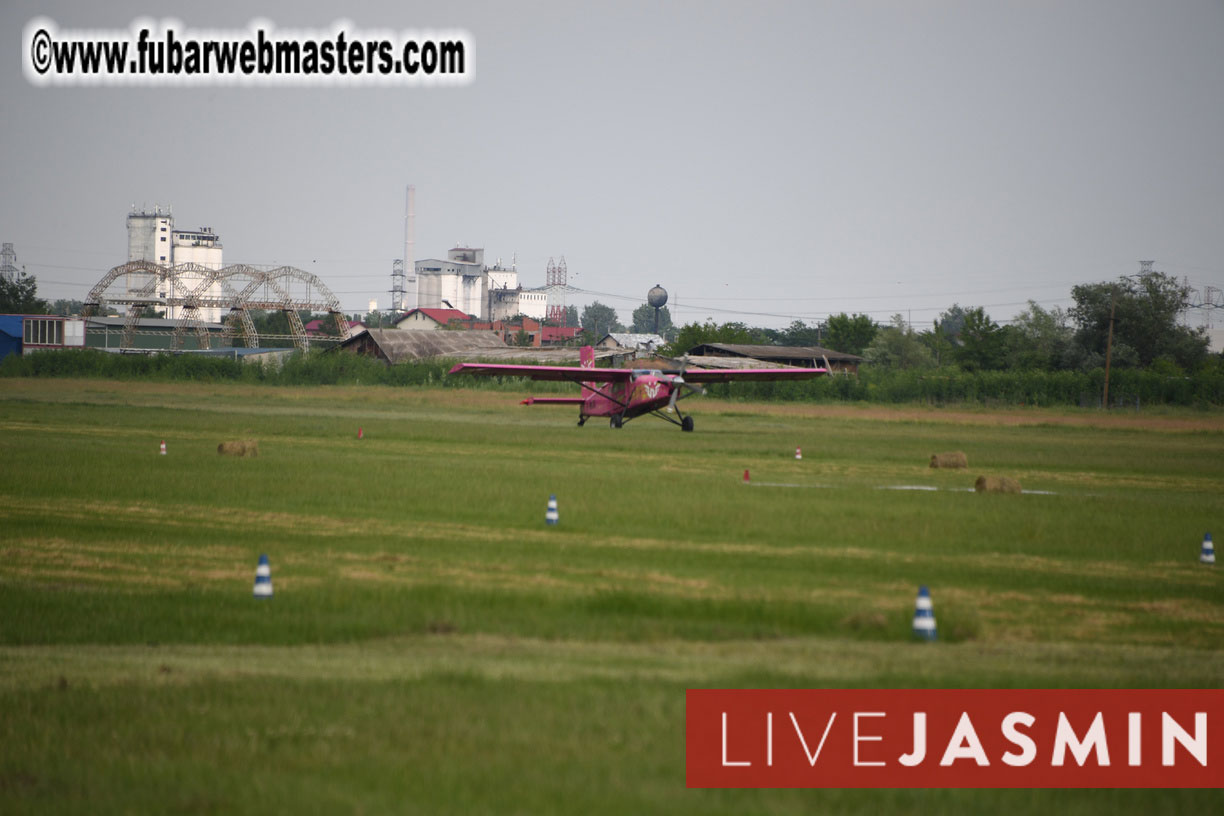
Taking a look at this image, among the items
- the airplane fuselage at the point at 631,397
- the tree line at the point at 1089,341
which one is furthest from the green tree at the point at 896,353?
the airplane fuselage at the point at 631,397

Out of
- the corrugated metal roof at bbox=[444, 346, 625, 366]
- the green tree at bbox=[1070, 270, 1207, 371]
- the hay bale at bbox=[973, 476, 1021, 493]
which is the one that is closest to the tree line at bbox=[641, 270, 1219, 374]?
the green tree at bbox=[1070, 270, 1207, 371]

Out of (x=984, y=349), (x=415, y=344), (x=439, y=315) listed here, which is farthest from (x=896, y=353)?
(x=439, y=315)

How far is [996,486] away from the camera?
2556cm

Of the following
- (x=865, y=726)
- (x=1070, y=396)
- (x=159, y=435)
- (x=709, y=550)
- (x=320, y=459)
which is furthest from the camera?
(x=1070, y=396)

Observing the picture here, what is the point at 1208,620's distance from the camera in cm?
1280

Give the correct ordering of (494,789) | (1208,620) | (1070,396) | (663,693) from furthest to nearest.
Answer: (1070,396) → (1208,620) → (663,693) → (494,789)

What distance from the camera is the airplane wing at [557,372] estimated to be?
149ft

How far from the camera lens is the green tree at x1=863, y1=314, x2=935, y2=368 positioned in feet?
375

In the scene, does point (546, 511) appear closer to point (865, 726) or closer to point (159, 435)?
point (865, 726)

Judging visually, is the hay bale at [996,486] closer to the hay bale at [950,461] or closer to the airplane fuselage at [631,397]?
the hay bale at [950,461]

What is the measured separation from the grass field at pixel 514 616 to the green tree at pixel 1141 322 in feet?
204

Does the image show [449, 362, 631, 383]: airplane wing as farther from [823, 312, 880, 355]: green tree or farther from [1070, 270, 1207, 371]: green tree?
[823, 312, 880, 355]: green tree

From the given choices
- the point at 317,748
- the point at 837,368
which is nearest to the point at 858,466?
the point at 317,748

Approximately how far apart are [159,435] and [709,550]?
89.6ft
